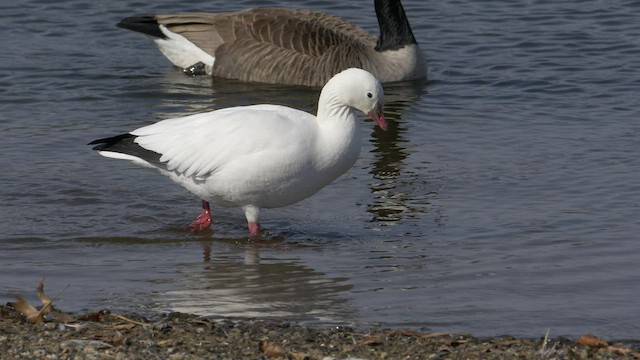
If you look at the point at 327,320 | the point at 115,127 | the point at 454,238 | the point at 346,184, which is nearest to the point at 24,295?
the point at 327,320

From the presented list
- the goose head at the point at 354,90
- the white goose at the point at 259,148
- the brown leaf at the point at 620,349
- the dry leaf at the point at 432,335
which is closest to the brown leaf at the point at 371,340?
the dry leaf at the point at 432,335

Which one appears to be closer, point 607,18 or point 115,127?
point 115,127

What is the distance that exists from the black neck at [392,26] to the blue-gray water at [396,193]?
0.55m

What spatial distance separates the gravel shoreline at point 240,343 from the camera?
6297 mm

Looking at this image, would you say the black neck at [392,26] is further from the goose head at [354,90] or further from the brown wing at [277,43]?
the goose head at [354,90]

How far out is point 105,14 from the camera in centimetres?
1725

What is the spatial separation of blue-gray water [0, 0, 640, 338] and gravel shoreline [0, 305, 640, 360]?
479 millimetres

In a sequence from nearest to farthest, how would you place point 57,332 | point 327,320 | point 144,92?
1. point 57,332
2. point 327,320
3. point 144,92

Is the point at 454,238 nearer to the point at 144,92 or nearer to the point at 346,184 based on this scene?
the point at 346,184

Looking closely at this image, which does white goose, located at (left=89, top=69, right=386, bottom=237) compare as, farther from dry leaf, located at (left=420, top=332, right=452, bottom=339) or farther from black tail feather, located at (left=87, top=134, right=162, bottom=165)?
dry leaf, located at (left=420, top=332, right=452, bottom=339)

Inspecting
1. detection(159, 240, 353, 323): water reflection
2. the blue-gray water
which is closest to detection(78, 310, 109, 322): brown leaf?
the blue-gray water

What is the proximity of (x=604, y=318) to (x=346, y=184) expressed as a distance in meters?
3.99

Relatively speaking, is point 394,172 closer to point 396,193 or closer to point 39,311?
point 396,193

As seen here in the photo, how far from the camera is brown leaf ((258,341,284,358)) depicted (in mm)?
6309
